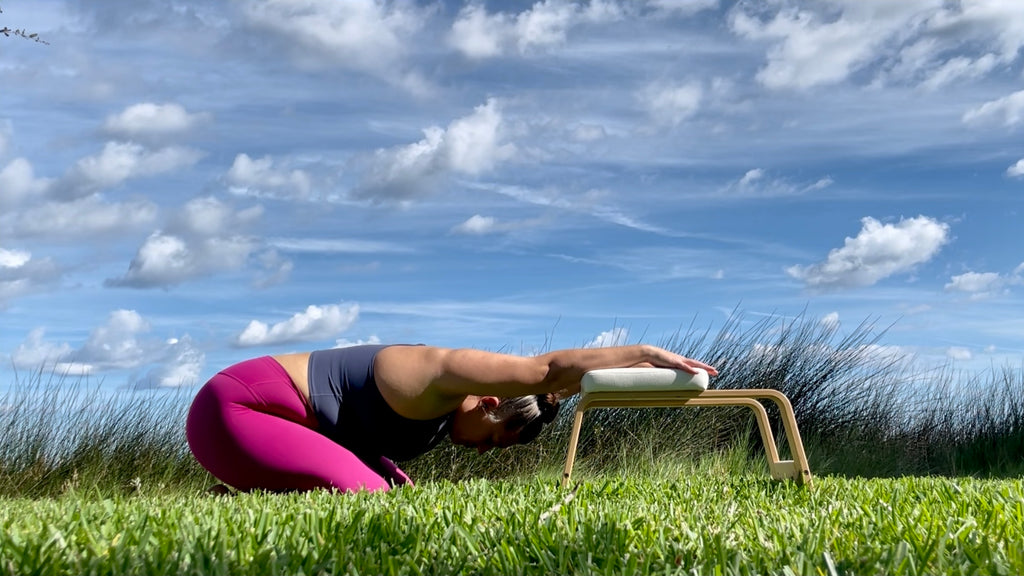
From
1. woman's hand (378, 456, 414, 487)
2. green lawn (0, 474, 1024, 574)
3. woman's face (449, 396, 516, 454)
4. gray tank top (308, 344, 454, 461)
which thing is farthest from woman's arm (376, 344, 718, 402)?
woman's hand (378, 456, 414, 487)

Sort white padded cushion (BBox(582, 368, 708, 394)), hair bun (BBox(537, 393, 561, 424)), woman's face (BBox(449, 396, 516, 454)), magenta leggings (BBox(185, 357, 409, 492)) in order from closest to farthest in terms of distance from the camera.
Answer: white padded cushion (BBox(582, 368, 708, 394)) → magenta leggings (BBox(185, 357, 409, 492)) → woman's face (BBox(449, 396, 516, 454)) → hair bun (BBox(537, 393, 561, 424))

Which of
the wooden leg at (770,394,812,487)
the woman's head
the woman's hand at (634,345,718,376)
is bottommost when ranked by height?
the woman's head

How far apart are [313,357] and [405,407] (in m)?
0.54

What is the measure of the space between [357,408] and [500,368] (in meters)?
0.79

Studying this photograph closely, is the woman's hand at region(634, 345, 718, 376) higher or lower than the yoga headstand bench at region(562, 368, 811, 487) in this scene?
higher

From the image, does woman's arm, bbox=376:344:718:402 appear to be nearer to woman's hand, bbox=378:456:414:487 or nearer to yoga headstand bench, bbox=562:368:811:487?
yoga headstand bench, bbox=562:368:811:487

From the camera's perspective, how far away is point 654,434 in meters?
7.07

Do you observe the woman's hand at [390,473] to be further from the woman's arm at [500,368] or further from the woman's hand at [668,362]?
the woman's hand at [668,362]

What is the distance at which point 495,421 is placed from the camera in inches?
163

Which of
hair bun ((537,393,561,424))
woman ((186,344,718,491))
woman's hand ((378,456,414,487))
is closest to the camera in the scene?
woman ((186,344,718,491))

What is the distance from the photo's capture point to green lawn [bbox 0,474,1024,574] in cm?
232

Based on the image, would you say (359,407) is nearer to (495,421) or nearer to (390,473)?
(495,421)

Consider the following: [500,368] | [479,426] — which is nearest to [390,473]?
[479,426]

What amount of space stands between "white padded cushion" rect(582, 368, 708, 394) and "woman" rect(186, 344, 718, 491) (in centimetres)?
7
